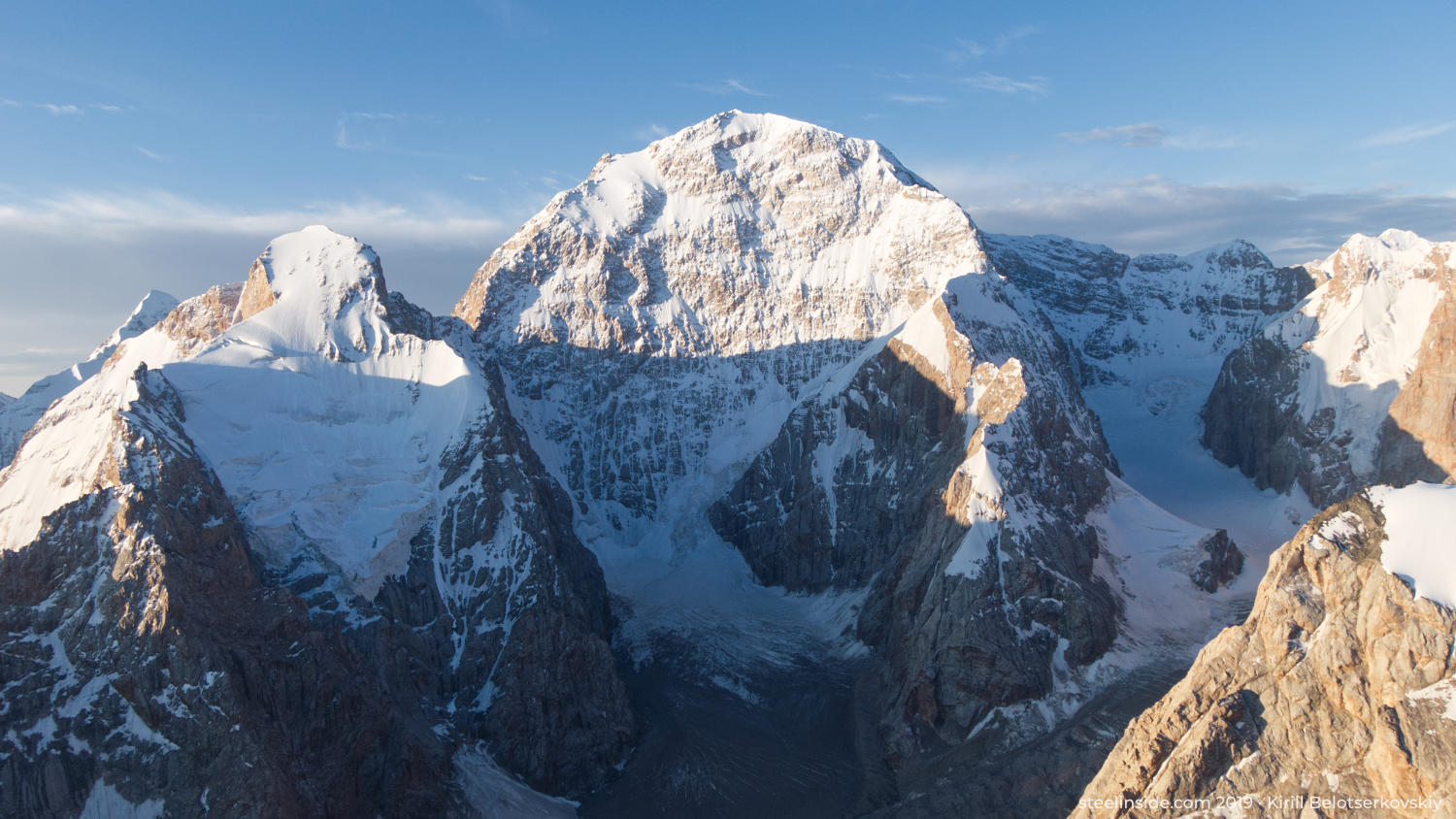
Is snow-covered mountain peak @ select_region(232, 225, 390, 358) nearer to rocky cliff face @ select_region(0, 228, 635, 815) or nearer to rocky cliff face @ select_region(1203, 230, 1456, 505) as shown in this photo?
rocky cliff face @ select_region(0, 228, 635, 815)

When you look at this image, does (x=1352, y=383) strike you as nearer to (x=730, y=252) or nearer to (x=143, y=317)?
(x=730, y=252)

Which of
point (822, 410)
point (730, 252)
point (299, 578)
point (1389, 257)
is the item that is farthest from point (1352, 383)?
point (299, 578)

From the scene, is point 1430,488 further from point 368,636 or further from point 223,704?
point 368,636

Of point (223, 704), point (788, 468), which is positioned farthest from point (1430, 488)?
point (788, 468)

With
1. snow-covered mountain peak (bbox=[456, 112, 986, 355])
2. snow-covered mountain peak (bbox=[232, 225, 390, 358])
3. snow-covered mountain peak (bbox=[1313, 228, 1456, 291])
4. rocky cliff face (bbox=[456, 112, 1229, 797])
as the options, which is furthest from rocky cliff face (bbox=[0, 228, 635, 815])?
snow-covered mountain peak (bbox=[1313, 228, 1456, 291])

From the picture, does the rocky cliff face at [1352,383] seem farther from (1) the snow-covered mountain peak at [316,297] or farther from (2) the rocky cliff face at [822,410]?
(1) the snow-covered mountain peak at [316,297]

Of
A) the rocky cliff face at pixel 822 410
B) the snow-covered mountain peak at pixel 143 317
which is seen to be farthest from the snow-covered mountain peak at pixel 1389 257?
the snow-covered mountain peak at pixel 143 317
